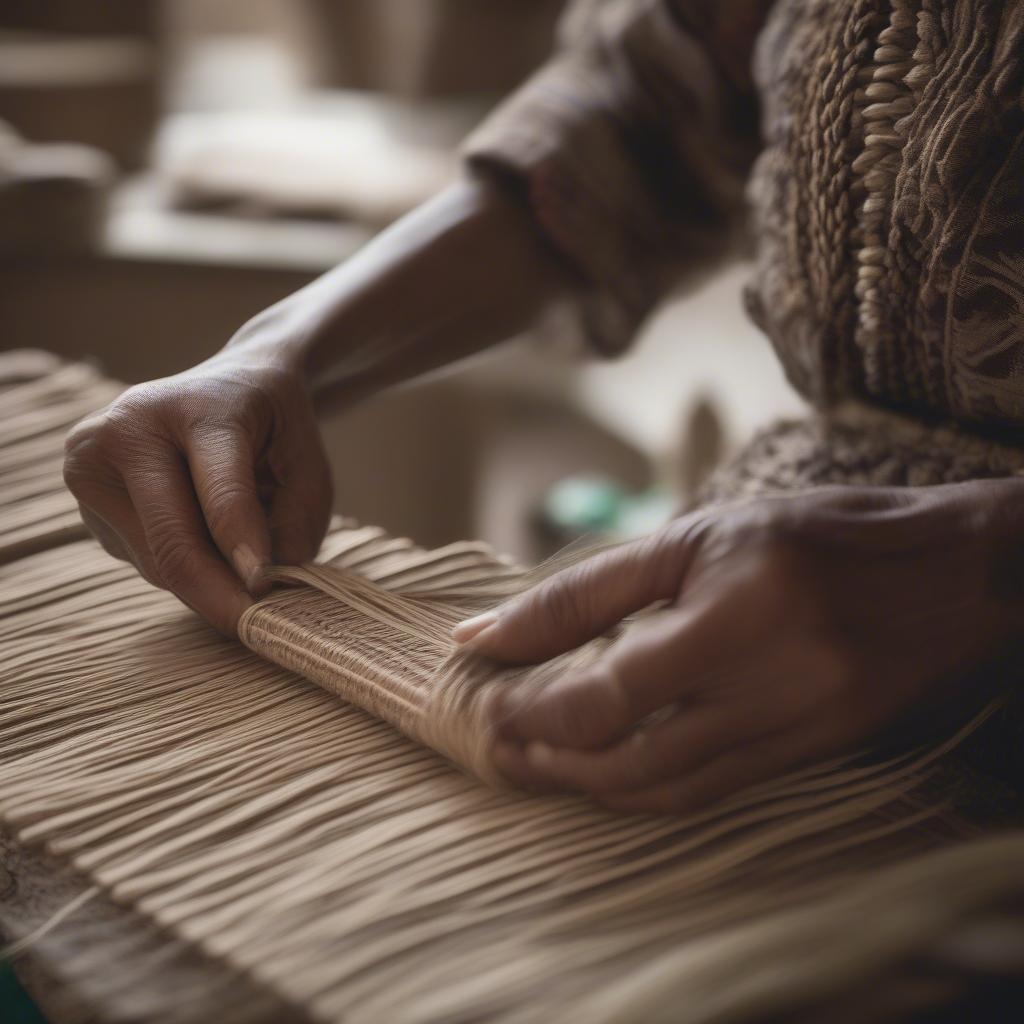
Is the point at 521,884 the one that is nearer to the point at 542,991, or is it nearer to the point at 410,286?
the point at 542,991

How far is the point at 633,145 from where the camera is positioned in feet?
2.81

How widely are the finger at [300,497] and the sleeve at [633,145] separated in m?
0.27

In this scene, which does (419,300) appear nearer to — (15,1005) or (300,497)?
(300,497)

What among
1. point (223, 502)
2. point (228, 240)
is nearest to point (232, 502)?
point (223, 502)

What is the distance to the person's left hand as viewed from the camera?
42 cm

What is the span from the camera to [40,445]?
0.79 metres

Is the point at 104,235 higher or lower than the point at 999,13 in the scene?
lower

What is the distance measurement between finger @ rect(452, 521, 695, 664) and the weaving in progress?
0.01 m

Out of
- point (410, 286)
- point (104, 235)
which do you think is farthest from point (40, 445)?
point (104, 235)

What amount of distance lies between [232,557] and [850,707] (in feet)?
1.04

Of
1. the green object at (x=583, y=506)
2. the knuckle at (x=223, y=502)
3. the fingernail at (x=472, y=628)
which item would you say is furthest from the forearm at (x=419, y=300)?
the green object at (x=583, y=506)

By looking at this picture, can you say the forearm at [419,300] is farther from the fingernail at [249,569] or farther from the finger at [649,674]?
the finger at [649,674]

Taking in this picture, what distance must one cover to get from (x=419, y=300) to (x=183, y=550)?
0.89 ft

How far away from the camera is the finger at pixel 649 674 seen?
41 cm
